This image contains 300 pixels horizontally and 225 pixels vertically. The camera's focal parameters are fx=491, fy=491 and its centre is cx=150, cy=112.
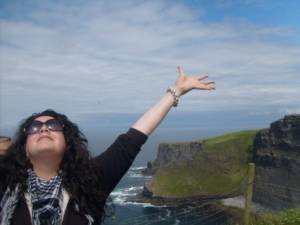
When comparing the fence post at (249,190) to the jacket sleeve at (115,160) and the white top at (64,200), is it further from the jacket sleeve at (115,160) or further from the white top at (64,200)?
the white top at (64,200)

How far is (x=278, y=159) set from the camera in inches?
3147

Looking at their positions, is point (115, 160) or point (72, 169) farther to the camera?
point (115, 160)

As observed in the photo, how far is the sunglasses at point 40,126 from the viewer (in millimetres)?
3324

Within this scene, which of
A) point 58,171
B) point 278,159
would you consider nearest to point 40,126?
point 58,171

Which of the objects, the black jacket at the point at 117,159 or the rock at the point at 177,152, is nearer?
the black jacket at the point at 117,159

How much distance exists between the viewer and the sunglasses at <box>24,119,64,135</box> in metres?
3.32

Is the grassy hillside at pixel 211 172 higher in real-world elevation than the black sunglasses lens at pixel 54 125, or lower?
lower

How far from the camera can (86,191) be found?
333 cm

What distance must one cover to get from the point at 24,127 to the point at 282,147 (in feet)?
268

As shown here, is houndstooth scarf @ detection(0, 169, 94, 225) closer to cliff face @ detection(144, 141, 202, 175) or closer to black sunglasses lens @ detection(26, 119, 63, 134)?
black sunglasses lens @ detection(26, 119, 63, 134)

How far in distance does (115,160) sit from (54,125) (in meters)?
0.51

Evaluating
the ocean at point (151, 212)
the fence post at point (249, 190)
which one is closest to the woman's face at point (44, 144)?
the fence post at point (249, 190)

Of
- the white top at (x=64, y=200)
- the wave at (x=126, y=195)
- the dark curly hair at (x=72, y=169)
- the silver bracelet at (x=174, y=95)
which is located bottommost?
the wave at (x=126, y=195)

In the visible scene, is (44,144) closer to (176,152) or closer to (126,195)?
(126,195)
